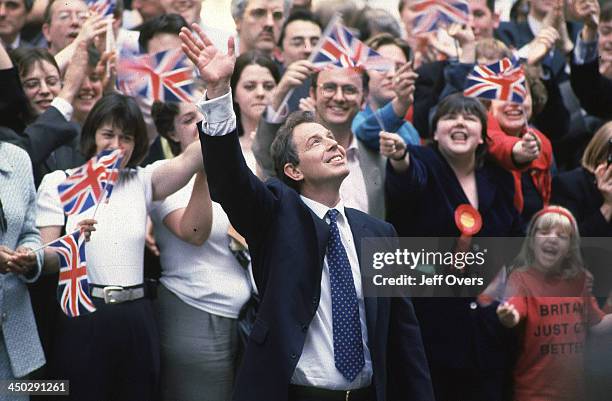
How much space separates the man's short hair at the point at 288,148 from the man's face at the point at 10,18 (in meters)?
2.65

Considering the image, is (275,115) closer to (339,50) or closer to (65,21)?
(339,50)

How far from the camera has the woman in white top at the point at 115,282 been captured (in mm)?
5996

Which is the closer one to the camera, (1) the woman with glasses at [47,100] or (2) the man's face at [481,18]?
(1) the woman with glasses at [47,100]

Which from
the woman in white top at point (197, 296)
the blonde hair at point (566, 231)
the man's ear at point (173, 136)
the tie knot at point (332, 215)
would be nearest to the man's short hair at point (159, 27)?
the man's ear at point (173, 136)

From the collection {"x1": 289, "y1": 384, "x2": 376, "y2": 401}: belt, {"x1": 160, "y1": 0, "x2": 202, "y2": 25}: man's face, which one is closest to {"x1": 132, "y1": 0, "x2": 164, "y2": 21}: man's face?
{"x1": 160, "y1": 0, "x2": 202, "y2": 25}: man's face

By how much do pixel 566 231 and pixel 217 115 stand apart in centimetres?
271

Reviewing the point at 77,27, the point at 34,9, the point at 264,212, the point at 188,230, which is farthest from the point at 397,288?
the point at 34,9

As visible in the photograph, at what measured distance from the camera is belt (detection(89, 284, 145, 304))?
6043mm

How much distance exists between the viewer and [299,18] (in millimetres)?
7969

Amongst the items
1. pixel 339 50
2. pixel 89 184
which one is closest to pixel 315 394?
pixel 89 184

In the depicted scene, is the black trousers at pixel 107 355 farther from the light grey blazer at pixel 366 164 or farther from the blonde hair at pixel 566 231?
the blonde hair at pixel 566 231

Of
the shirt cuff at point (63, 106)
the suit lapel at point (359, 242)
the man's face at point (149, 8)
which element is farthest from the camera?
the man's face at point (149, 8)

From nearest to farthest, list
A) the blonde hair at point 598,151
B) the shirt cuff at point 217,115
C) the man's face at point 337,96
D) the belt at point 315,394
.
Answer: the shirt cuff at point 217,115 < the belt at point 315,394 < the man's face at point 337,96 < the blonde hair at point 598,151

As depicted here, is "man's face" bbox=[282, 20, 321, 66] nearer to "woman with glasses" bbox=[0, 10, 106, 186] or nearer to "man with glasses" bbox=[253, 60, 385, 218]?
"man with glasses" bbox=[253, 60, 385, 218]
